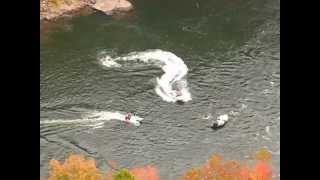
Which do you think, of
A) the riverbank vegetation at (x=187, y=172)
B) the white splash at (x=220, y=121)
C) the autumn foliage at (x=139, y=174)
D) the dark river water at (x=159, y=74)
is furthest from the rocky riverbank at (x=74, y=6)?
the autumn foliage at (x=139, y=174)

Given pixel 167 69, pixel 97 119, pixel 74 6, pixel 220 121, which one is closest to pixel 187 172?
pixel 220 121

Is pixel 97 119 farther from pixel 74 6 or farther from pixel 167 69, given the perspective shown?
pixel 74 6

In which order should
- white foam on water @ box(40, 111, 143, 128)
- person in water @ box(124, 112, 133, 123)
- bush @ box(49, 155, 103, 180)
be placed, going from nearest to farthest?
bush @ box(49, 155, 103, 180) → white foam on water @ box(40, 111, 143, 128) → person in water @ box(124, 112, 133, 123)

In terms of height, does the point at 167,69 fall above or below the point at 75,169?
above

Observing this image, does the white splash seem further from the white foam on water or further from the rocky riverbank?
the rocky riverbank

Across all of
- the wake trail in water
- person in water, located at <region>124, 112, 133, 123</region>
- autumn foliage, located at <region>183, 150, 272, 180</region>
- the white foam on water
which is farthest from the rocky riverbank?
autumn foliage, located at <region>183, 150, 272, 180</region>

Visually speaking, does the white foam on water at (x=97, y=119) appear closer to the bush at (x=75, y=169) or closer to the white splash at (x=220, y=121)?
the bush at (x=75, y=169)
